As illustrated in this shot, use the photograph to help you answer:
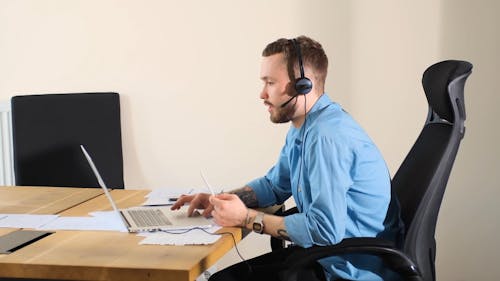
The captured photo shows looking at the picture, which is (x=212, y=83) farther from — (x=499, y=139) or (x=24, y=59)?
(x=499, y=139)

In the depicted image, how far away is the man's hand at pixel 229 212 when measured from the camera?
5.47 feet

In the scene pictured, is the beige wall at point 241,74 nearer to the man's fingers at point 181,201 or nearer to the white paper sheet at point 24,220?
the man's fingers at point 181,201

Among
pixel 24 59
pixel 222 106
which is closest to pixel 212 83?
pixel 222 106

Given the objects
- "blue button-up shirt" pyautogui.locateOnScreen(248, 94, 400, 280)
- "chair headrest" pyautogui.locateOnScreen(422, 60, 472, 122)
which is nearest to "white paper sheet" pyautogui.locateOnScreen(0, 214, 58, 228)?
"blue button-up shirt" pyautogui.locateOnScreen(248, 94, 400, 280)

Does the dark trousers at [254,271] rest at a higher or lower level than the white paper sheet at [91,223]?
lower

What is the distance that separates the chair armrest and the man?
0.11ft

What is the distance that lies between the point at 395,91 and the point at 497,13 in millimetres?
539

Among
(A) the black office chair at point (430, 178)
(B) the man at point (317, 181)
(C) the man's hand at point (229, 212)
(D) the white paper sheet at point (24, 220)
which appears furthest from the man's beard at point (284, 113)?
(D) the white paper sheet at point (24, 220)

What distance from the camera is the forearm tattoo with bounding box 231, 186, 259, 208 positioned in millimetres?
1972

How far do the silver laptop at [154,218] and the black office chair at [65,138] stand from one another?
89 centimetres

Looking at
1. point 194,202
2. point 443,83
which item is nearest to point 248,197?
point 194,202

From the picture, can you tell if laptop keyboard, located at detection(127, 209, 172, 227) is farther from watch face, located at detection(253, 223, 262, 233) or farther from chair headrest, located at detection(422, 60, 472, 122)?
chair headrest, located at detection(422, 60, 472, 122)

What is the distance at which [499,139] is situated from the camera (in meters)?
2.70

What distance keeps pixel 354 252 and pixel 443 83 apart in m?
0.55
